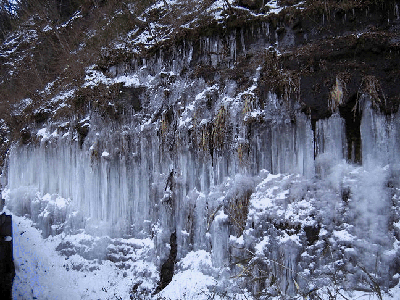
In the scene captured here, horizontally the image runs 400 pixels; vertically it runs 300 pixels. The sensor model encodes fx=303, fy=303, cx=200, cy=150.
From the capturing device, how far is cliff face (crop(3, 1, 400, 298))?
5.69m

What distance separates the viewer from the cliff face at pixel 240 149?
5688 mm

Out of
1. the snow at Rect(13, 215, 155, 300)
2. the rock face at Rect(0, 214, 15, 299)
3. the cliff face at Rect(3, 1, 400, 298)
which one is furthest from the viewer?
the snow at Rect(13, 215, 155, 300)

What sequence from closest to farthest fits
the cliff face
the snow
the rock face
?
the cliff face
the rock face
the snow

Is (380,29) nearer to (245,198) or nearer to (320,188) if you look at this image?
(320,188)

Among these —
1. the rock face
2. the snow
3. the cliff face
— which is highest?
the cliff face

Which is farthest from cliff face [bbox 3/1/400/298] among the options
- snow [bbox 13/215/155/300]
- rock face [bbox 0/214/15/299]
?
rock face [bbox 0/214/15/299]

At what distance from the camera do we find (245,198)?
6723mm

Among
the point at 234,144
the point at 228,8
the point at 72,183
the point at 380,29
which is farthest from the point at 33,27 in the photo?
the point at 380,29

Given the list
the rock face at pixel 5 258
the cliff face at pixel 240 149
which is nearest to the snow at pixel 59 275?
the cliff face at pixel 240 149

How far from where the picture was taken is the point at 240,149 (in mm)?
6941

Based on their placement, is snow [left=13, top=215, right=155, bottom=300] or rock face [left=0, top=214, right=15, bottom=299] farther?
snow [left=13, top=215, right=155, bottom=300]

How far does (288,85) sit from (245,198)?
8.80 feet

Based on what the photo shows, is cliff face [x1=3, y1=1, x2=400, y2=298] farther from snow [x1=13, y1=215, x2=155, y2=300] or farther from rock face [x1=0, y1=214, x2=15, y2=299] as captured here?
rock face [x1=0, y1=214, x2=15, y2=299]

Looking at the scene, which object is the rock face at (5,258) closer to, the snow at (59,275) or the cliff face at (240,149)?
the snow at (59,275)
